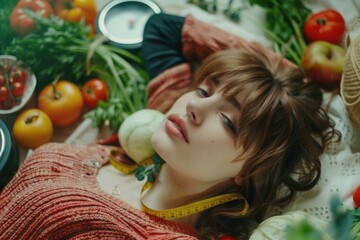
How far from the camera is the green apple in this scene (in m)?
1.25

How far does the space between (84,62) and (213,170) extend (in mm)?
616

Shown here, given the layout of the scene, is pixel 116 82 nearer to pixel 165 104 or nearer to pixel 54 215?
pixel 165 104

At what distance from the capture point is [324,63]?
4.09ft

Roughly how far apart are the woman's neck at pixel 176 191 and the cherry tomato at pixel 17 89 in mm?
474

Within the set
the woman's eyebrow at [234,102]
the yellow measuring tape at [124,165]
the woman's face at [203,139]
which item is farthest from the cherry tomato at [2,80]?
the woman's eyebrow at [234,102]

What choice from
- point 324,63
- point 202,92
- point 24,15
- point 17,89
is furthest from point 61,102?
point 324,63

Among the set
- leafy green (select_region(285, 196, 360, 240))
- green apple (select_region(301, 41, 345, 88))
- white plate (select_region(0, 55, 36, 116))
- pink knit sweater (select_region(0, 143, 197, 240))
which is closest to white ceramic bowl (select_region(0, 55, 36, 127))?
white plate (select_region(0, 55, 36, 116))

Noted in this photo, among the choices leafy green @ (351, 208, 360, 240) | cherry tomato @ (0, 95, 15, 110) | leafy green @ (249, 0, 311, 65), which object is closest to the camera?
leafy green @ (351, 208, 360, 240)

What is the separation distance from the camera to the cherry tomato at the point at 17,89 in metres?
1.31

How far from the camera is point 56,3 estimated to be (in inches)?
57.1

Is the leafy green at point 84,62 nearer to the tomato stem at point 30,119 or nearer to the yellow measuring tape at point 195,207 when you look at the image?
the tomato stem at point 30,119

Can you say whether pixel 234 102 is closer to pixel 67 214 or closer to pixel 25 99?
pixel 67 214

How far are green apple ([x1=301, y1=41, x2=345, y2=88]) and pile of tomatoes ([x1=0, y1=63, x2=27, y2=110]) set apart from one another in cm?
78

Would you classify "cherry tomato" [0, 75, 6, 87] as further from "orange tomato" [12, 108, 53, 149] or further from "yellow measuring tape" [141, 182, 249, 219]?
"yellow measuring tape" [141, 182, 249, 219]
